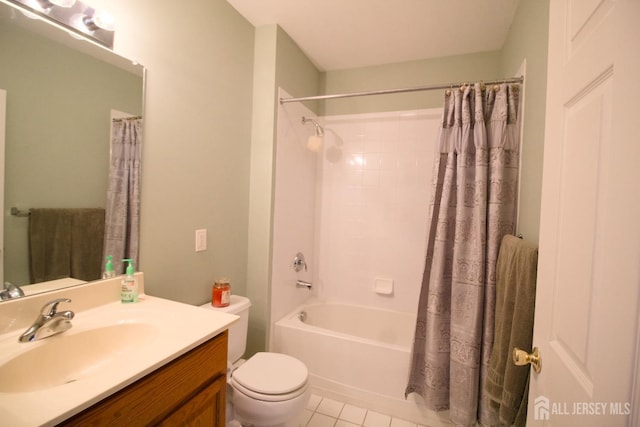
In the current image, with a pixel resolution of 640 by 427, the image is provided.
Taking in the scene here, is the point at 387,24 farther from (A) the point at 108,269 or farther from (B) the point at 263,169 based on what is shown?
(A) the point at 108,269

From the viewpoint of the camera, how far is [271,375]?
1.41 meters

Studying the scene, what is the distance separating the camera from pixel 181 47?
4.62 feet

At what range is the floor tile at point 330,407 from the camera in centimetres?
179

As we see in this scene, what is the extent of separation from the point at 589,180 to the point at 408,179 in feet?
5.99

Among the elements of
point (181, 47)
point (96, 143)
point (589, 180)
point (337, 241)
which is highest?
point (181, 47)

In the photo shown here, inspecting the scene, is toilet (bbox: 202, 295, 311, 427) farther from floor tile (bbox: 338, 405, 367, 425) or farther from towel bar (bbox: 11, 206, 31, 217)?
towel bar (bbox: 11, 206, 31, 217)

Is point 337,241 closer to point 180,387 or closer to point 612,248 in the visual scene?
point 180,387

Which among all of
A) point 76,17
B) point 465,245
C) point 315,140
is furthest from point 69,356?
point 315,140

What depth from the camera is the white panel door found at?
1.50 feet

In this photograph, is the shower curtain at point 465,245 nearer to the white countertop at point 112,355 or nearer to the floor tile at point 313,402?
the floor tile at point 313,402

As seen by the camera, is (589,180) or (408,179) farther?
(408,179)

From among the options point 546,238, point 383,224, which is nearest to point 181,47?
point 546,238

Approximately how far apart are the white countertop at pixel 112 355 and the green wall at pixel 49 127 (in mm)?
263

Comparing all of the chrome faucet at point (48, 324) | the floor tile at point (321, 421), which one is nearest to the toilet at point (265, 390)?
the floor tile at point (321, 421)
